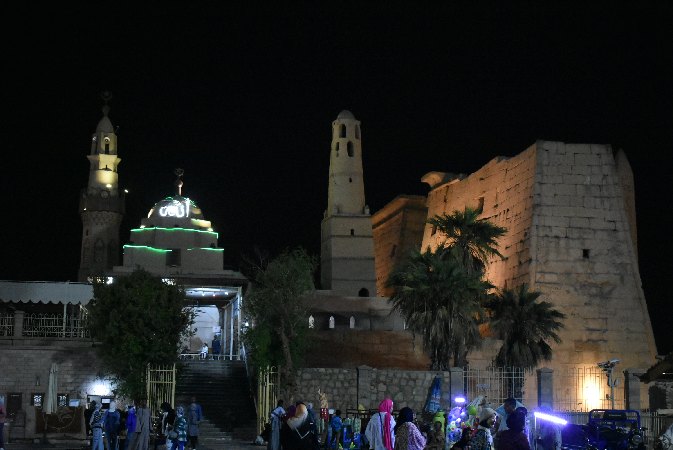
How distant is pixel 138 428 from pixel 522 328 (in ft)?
48.8

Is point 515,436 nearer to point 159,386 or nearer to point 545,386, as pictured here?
point 545,386

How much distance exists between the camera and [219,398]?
27.0 metres

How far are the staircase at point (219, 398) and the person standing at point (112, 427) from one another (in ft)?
16.4

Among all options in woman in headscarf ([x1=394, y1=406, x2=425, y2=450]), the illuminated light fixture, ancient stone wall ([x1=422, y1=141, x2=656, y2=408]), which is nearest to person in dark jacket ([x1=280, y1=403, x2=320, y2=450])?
woman in headscarf ([x1=394, y1=406, x2=425, y2=450])

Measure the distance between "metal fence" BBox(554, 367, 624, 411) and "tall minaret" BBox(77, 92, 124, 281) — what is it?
26.1m

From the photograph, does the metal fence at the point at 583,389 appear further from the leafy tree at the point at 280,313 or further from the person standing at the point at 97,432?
the person standing at the point at 97,432

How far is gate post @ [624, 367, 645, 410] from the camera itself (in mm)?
25562

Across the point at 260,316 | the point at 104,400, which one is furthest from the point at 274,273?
the point at 104,400

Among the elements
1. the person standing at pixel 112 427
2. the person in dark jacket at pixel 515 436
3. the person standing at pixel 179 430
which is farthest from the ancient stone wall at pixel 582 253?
the person in dark jacket at pixel 515 436

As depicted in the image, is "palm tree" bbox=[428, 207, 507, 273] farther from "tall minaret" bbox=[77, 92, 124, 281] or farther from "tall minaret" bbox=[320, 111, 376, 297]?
"tall minaret" bbox=[77, 92, 124, 281]

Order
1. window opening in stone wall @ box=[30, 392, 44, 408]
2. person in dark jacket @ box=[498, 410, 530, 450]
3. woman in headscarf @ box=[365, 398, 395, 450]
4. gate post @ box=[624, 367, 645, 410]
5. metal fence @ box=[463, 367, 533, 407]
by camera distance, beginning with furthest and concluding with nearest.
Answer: window opening in stone wall @ box=[30, 392, 44, 408] < metal fence @ box=[463, 367, 533, 407] < gate post @ box=[624, 367, 645, 410] < woman in headscarf @ box=[365, 398, 395, 450] < person in dark jacket @ box=[498, 410, 530, 450]

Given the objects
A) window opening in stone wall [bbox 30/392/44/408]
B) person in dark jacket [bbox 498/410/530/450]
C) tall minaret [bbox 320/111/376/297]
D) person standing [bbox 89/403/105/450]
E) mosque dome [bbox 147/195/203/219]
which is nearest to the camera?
person in dark jacket [bbox 498/410/530/450]

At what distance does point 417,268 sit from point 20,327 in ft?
36.8

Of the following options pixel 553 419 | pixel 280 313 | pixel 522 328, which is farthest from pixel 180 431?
pixel 522 328
